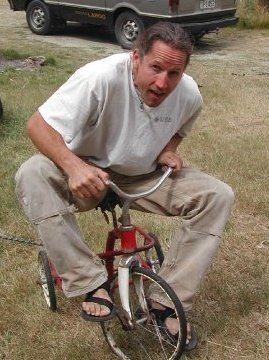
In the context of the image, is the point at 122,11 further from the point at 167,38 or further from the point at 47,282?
the point at 167,38

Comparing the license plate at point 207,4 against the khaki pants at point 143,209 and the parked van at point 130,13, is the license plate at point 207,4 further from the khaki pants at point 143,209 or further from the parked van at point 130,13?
the khaki pants at point 143,209

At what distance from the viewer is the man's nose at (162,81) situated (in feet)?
9.41

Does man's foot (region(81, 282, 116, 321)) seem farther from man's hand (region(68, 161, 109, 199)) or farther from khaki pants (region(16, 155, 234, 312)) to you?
man's hand (region(68, 161, 109, 199))

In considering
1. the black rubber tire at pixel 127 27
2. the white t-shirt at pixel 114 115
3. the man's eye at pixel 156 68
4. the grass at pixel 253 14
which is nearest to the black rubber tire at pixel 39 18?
the black rubber tire at pixel 127 27

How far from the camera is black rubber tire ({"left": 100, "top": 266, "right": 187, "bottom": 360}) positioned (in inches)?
114

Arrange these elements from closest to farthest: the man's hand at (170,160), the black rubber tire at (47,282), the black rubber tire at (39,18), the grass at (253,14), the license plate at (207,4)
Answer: the man's hand at (170,160) < the black rubber tire at (47,282) < the license plate at (207,4) < the black rubber tire at (39,18) < the grass at (253,14)

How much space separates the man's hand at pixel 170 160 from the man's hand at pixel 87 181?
57 cm

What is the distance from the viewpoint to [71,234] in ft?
9.48

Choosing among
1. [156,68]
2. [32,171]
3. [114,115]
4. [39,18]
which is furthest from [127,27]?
[32,171]

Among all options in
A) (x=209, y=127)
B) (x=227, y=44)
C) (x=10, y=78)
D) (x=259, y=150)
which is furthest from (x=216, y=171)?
(x=227, y=44)

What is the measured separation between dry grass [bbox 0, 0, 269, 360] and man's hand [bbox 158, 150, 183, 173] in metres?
0.91

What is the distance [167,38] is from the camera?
2.84m

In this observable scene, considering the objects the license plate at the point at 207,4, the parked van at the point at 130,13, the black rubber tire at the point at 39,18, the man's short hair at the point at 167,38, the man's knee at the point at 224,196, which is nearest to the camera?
the man's short hair at the point at 167,38

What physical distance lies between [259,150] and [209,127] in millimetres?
1140
